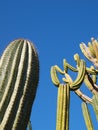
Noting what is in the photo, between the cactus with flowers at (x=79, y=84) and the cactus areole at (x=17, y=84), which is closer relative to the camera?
the cactus areole at (x=17, y=84)

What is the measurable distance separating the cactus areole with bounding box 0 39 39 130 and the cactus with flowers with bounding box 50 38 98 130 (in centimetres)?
188

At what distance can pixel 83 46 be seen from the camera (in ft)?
28.2

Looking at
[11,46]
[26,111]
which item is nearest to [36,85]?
[26,111]

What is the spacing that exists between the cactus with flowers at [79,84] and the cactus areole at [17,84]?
188 cm

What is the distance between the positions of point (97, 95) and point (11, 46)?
433 cm

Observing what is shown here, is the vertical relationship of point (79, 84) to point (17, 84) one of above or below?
above

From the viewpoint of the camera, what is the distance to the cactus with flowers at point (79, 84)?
5.11m

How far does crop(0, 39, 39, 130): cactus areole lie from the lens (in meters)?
2.86

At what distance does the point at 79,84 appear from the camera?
5.72 meters

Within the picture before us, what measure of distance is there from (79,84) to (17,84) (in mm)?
2824

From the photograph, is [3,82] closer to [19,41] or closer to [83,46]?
[19,41]

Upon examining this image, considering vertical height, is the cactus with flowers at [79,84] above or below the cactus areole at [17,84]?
above

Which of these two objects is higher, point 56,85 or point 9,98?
point 56,85

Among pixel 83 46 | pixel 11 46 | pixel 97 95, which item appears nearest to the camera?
pixel 11 46
